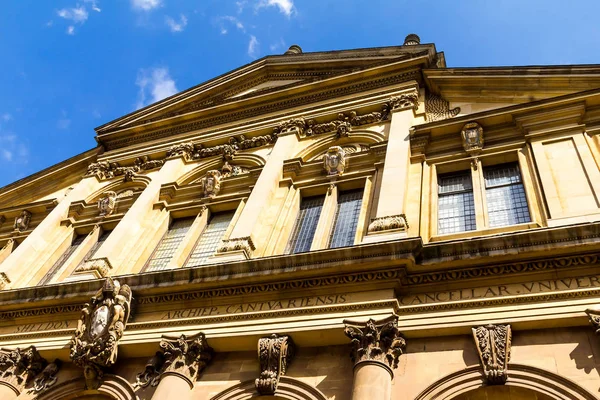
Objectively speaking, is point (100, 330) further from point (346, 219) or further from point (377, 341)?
point (346, 219)

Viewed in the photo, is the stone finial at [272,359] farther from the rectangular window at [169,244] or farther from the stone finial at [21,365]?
the stone finial at [21,365]

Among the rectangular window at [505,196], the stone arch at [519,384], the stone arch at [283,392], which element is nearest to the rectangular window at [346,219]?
the rectangular window at [505,196]

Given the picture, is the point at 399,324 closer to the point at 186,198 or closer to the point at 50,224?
the point at 186,198

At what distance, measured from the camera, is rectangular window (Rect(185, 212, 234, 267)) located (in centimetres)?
1692

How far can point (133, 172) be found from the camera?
77.5 feet

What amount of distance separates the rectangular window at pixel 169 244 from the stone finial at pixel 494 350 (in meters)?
10.4

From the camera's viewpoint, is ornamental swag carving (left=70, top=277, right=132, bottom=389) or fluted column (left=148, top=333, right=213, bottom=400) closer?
fluted column (left=148, top=333, right=213, bottom=400)

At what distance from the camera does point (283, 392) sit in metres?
11.3

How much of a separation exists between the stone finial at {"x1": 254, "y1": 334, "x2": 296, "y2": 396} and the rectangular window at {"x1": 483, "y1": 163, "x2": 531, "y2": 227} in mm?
6170

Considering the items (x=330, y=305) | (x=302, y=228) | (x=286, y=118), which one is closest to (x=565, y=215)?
(x=330, y=305)

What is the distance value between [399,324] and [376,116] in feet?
33.8

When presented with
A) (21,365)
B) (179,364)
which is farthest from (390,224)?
(21,365)

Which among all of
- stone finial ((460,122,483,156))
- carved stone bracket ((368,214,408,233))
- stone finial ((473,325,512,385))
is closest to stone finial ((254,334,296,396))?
→ carved stone bracket ((368,214,408,233))

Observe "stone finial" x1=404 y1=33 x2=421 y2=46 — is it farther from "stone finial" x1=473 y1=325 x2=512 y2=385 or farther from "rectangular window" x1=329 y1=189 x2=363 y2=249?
"stone finial" x1=473 y1=325 x2=512 y2=385
